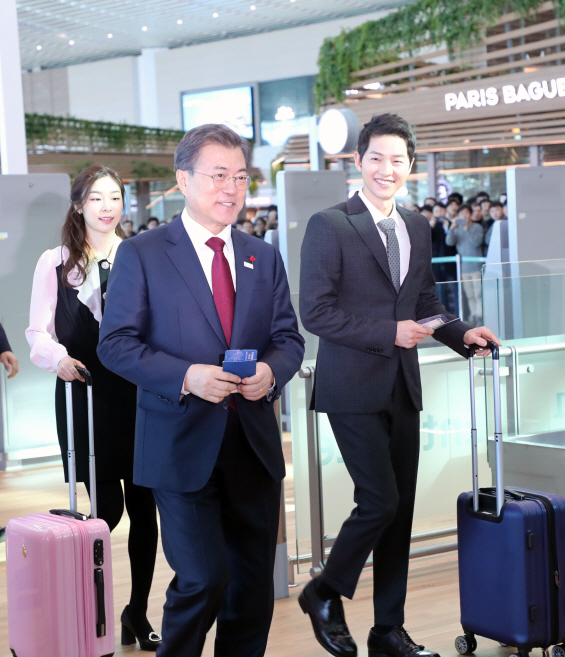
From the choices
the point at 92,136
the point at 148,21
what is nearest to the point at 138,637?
the point at 92,136

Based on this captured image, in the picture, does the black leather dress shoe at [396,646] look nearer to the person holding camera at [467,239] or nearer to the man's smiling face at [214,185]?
the man's smiling face at [214,185]

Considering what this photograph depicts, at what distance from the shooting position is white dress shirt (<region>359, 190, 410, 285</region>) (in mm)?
2709

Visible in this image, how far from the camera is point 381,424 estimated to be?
104 inches

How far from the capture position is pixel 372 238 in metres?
2.65

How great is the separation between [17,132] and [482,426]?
475 centimetres

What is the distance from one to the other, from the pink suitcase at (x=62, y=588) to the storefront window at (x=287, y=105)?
25315 millimetres

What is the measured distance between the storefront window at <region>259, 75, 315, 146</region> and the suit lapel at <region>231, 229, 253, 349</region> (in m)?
25.4

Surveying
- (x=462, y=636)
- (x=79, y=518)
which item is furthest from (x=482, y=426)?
(x=79, y=518)

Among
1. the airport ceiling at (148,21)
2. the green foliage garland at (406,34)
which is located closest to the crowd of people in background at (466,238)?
the green foliage garland at (406,34)

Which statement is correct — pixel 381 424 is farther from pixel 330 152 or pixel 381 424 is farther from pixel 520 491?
pixel 330 152

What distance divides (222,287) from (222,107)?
91.5 feet

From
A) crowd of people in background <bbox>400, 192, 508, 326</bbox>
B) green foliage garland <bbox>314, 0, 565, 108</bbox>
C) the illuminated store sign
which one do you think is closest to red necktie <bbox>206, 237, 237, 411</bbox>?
crowd of people in background <bbox>400, 192, 508, 326</bbox>

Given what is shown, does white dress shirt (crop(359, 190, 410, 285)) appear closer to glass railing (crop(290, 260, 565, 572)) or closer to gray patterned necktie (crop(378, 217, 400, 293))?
gray patterned necktie (crop(378, 217, 400, 293))

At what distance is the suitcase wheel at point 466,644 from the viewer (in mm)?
2898
